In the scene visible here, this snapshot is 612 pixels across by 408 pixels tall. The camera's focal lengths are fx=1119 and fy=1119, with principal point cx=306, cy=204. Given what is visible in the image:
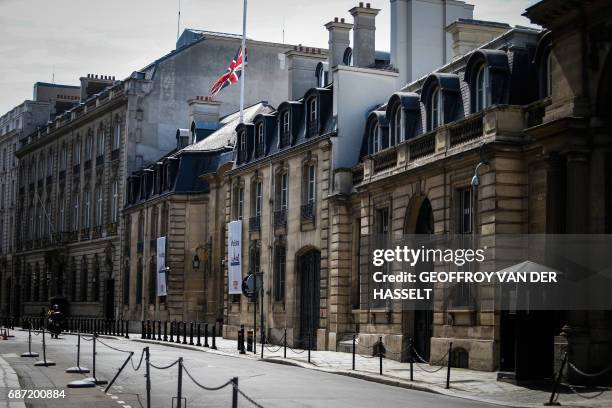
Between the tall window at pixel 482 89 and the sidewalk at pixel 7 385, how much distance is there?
579 inches

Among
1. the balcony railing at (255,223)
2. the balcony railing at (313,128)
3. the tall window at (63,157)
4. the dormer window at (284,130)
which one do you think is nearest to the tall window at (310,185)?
the balcony railing at (313,128)

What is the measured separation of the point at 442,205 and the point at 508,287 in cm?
447

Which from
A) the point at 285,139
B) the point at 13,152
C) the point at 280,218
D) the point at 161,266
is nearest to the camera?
the point at 280,218

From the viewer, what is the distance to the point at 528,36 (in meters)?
32.0

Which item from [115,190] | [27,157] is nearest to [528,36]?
[115,190]

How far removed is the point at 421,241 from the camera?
34.2 meters

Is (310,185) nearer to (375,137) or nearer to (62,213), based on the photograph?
(375,137)

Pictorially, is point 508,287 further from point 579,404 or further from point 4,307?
point 4,307

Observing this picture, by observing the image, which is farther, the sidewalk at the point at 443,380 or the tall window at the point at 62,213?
the tall window at the point at 62,213

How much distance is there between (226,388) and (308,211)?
20.8 metres

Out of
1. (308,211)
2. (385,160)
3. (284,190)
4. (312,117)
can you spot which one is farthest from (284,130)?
(385,160)

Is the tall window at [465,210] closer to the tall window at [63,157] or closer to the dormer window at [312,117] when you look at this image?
the dormer window at [312,117]

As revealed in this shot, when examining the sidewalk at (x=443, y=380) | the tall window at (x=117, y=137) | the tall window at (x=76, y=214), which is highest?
the tall window at (x=117, y=137)

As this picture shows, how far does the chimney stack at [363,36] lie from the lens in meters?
44.8
